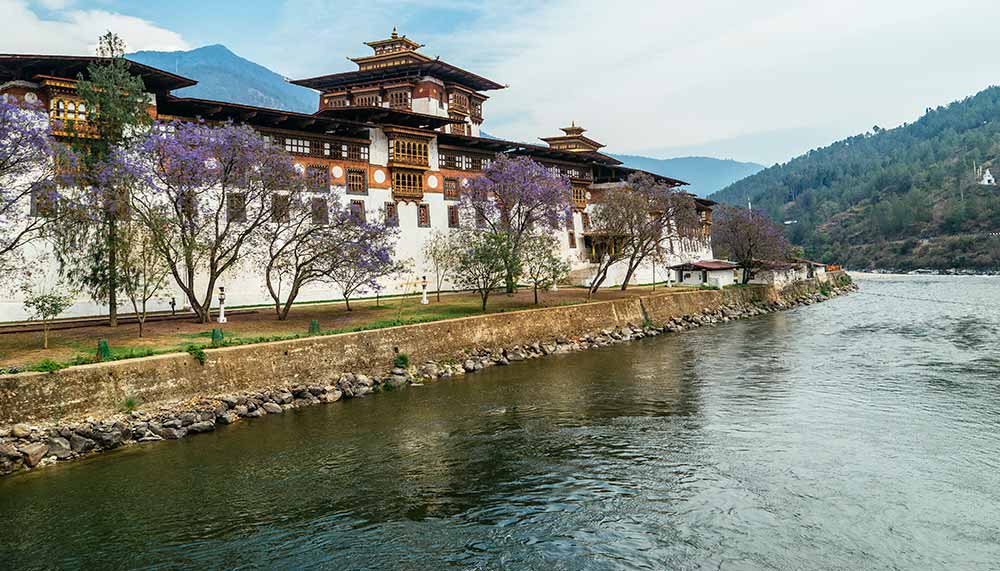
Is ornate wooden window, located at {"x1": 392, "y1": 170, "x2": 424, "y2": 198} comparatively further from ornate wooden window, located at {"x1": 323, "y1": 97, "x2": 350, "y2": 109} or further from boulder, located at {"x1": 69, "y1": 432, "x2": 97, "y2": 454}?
boulder, located at {"x1": 69, "y1": 432, "x2": 97, "y2": 454}

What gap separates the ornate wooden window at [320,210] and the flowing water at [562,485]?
1286cm

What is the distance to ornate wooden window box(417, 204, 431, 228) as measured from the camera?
48031 mm

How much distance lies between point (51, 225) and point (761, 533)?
27.6m

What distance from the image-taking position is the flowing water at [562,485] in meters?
11.7

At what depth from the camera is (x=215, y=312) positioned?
3384cm

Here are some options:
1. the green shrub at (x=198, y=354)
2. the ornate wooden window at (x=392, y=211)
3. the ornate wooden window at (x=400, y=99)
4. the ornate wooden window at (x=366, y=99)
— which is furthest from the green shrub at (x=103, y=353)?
the ornate wooden window at (x=366, y=99)

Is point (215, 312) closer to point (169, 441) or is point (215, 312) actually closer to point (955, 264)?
point (169, 441)

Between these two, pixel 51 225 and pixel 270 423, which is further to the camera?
pixel 51 225

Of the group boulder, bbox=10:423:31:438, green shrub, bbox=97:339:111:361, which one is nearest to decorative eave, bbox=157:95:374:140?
green shrub, bbox=97:339:111:361

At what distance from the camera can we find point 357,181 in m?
44.2

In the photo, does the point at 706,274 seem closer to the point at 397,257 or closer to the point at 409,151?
the point at 397,257

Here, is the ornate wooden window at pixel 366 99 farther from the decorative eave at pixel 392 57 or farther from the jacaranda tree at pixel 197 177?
the jacaranda tree at pixel 197 177

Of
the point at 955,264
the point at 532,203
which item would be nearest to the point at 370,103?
the point at 532,203

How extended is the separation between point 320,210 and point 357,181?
10.8 m
